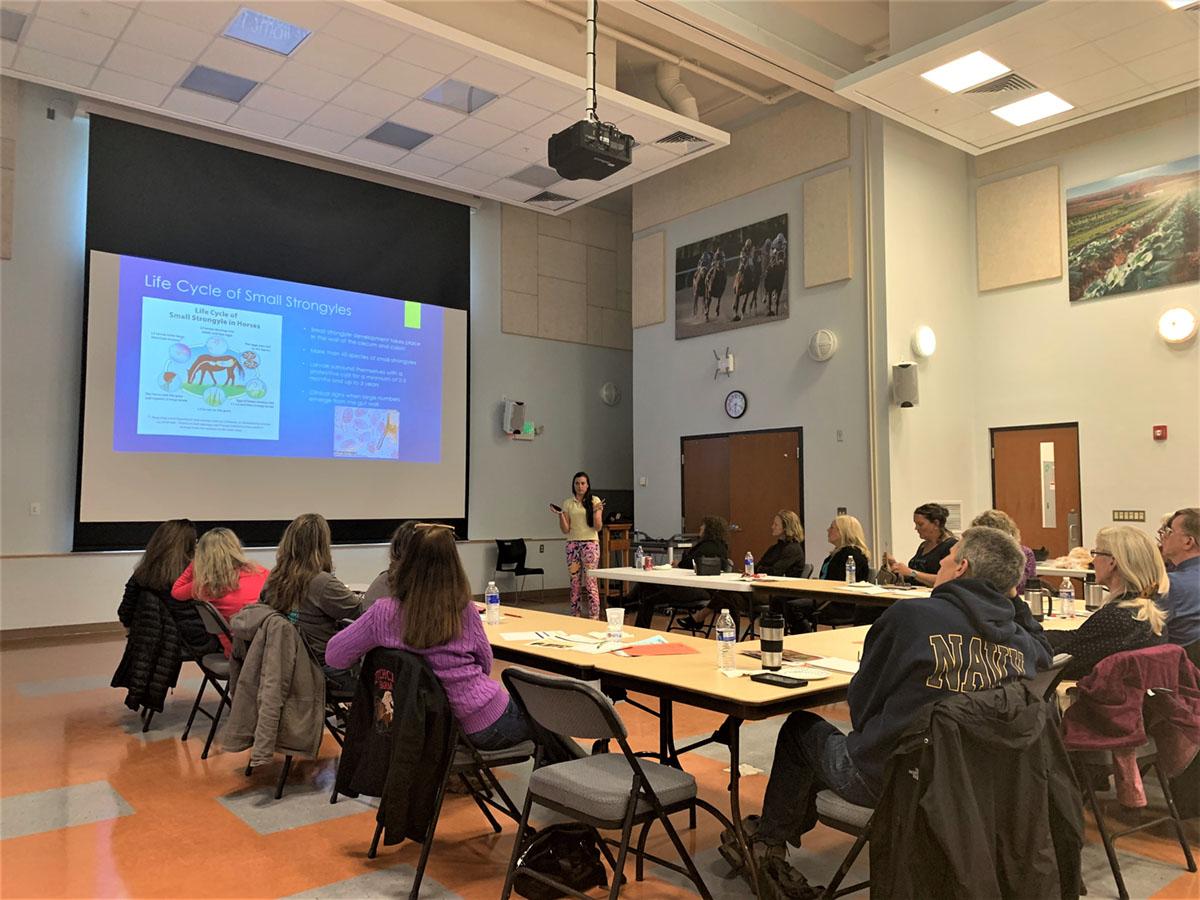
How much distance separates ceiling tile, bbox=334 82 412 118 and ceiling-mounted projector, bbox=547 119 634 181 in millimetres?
2470

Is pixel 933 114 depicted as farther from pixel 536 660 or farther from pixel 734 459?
pixel 536 660

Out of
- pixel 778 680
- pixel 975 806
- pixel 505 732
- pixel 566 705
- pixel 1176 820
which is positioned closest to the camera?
pixel 975 806

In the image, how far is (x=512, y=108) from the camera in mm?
7129

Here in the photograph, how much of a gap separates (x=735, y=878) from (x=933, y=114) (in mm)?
6362

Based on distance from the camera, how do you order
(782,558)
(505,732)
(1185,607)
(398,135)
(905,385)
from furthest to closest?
1. (905,385)
2. (398,135)
3. (782,558)
4. (1185,607)
5. (505,732)

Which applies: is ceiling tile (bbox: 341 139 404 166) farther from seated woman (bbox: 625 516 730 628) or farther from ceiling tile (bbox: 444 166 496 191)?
seated woman (bbox: 625 516 730 628)

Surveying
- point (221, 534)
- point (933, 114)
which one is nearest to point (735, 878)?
point (221, 534)

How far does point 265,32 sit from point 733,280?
17.5ft

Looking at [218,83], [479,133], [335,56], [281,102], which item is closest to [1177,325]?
[479,133]

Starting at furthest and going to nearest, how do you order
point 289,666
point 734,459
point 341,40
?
point 734,459 < point 341,40 < point 289,666

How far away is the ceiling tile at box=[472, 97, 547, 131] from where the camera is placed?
705 centimetres

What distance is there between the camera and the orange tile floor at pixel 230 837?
9.25 feet

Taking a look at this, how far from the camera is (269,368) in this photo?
8.58m

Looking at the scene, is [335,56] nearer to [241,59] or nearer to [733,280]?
[241,59]
